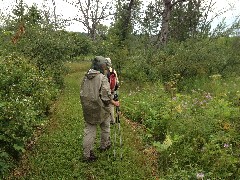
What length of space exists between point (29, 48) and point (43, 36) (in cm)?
133

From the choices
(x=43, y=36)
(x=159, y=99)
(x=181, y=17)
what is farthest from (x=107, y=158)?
(x=181, y=17)

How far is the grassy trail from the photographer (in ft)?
22.3

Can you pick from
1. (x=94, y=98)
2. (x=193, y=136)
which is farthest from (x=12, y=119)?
(x=193, y=136)

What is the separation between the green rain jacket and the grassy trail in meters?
1.09

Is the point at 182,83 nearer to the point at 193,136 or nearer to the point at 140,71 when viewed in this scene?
the point at 140,71

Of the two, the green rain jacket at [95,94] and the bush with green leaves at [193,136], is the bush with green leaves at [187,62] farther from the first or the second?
the green rain jacket at [95,94]

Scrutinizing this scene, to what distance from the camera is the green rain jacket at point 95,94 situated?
6.85 m

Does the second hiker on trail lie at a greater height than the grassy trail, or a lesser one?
greater

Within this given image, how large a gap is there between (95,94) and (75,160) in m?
1.65

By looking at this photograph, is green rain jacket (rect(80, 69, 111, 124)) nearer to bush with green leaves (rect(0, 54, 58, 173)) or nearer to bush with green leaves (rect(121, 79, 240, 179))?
bush with green leaves (rect(0, 54, 58, 173))

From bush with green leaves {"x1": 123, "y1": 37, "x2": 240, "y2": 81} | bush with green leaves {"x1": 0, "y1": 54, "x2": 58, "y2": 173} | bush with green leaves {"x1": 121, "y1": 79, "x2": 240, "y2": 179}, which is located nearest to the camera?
bush with green leaves {"x1": 0, "y1": 54, "x2": 58, "y2": 173}

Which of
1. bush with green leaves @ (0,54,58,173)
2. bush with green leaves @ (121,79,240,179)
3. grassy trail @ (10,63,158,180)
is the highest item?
bush with green leaves @ (0,54,58,173)

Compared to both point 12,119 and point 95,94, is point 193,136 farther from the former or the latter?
point 12,119

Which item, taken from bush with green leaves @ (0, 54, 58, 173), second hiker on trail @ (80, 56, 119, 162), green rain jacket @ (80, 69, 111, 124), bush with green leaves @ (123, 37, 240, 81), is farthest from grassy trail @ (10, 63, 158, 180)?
bush with green leaves @ (123, 37, 240, 81)
